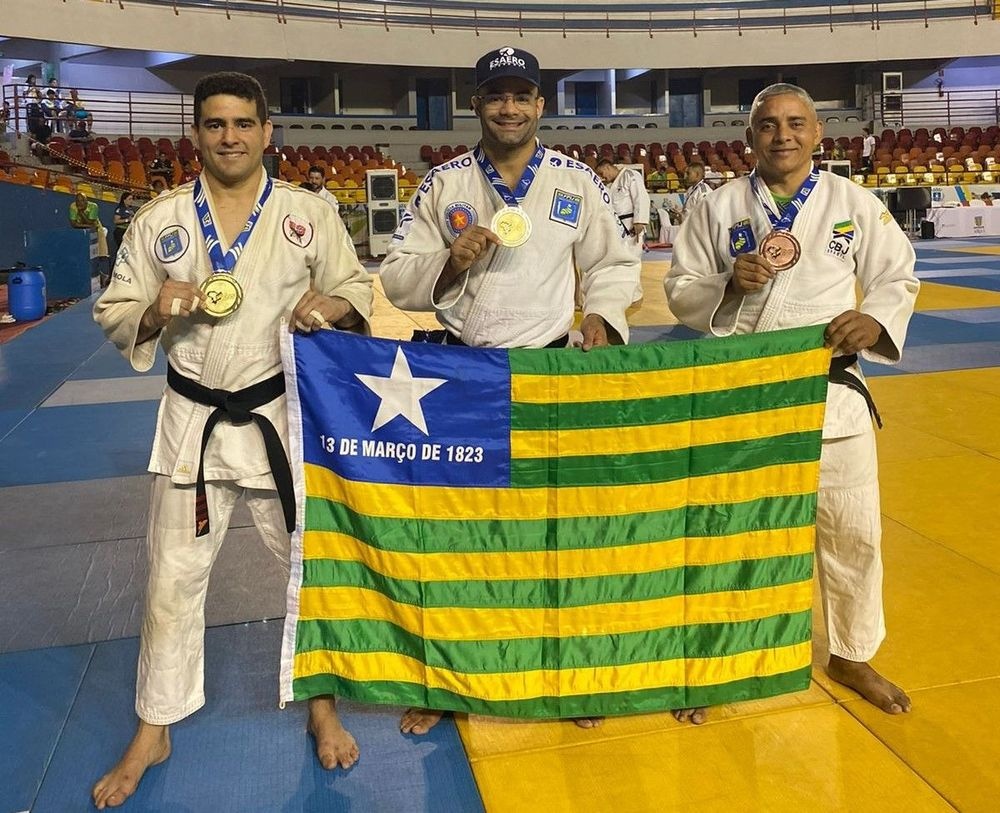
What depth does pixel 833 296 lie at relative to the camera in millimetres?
2713

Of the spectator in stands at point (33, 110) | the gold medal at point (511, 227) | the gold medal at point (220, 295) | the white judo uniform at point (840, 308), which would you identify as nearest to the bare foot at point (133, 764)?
the gold medal at point (220, 295)

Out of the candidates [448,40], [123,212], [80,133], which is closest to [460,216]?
[123,212]

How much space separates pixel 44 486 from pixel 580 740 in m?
3.72

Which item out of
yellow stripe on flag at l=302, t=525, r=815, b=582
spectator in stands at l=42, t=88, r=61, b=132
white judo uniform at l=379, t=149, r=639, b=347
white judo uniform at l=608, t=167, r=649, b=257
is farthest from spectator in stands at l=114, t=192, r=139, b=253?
yellow stripe on flag at l=302, t=525, r=815, b=582

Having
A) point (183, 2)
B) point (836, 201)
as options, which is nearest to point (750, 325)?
point (836, 201)

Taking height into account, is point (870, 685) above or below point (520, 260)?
below

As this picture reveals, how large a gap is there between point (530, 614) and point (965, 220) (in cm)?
2052

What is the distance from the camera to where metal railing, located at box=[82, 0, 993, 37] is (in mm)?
25703

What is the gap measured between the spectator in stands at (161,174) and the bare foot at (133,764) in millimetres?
16009

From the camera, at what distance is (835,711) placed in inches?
104

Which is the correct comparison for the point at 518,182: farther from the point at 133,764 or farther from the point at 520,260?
→ the point at 133,764

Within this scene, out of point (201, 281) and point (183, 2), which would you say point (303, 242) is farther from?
point (183, 2)

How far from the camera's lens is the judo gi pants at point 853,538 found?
2.70 m

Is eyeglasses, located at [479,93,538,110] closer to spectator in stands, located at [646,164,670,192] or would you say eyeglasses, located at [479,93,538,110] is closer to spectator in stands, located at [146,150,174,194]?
spectator in stands, located at [146,150,174,194]
